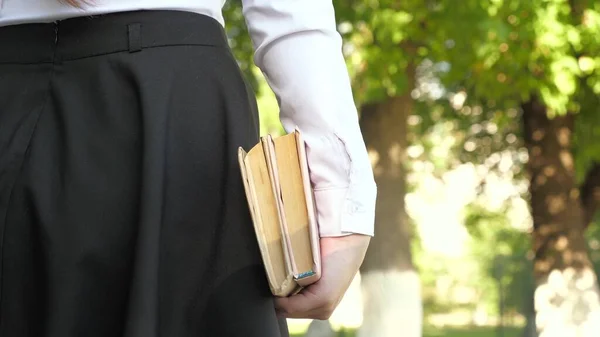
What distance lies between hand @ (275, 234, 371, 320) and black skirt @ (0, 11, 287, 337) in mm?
36

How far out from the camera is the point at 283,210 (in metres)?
1.41

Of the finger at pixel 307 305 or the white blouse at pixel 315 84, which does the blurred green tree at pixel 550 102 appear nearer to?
the white blouse at pixel 315 84

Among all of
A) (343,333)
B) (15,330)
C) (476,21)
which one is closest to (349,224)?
(15,330)

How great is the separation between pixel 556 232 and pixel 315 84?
12.7 metres

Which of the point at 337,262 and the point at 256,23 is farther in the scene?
the point at 256,23

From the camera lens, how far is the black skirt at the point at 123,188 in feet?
4.46

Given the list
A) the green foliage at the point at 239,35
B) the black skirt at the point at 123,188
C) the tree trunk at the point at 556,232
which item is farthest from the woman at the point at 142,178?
the tree trunk at the point at 556,232

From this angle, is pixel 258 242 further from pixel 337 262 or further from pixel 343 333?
pixel 343 333

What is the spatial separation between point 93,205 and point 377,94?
993 centimetres

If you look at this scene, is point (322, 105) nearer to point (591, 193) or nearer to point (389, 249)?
point (389, 249)

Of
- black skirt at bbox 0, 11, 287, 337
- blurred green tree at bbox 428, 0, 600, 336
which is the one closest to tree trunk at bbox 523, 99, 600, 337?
blurred green tree at bbox 428, 0, 600, 336

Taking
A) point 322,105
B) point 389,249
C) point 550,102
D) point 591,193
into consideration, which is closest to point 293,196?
point 322,105

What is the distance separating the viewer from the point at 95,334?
1.37m

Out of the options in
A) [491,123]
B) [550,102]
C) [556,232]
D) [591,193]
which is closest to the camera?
[550,102]
